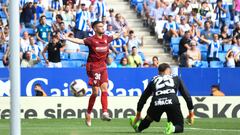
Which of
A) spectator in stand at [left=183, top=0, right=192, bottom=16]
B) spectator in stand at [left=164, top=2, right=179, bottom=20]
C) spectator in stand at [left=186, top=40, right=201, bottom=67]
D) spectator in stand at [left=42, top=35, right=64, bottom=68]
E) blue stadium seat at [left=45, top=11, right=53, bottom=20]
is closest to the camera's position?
spectator in stand at [left=42, top=35, right=64, bottom=68]

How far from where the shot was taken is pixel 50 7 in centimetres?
2712

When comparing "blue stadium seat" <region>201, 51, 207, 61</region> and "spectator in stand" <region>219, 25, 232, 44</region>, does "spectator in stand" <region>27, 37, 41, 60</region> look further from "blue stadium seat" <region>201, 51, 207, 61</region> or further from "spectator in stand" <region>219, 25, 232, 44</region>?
"spectator in stand" <region>219, 25, 232, 44</region>

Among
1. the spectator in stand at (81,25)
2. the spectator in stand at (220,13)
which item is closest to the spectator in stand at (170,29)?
the spectator in stand at (220,13)

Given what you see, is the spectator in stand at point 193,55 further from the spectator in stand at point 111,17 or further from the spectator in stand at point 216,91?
the spectator in stand at point 111,17

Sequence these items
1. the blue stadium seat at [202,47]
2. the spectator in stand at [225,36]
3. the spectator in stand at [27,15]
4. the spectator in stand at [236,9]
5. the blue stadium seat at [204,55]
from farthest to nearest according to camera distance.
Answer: the spectator in stand at [236,9] < the spectator in stand at [225,36] < the blue stadium seat at [202,47] < the blue stadium seat at [204,55] < the spectator in stand at [27,15]

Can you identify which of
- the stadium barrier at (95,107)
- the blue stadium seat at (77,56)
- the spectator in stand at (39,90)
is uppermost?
the blue stadium seat at (77,56)

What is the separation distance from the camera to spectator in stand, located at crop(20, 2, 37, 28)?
26031 mm

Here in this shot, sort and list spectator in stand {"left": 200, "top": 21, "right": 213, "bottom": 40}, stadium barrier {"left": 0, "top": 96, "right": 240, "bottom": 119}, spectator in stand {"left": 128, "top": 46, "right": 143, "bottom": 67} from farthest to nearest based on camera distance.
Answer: spectator in stand {"left": 200, "top": 21, "right": 213, "bottom": 40}, spectator in stand {"left": 128, "top": 46, "right": 143, "bottom": 67}, stadium barrier {"left": 0, "top": 96, "right": 240, "bottom": 119}

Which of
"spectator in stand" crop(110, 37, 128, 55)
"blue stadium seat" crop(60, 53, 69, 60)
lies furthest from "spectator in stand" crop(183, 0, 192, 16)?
"blue stadium seat" crop(60, 53, 69, 60)

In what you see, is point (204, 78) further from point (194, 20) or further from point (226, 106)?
point (194, 20)

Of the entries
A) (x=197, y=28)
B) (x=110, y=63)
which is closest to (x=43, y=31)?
(x=110, y=63)

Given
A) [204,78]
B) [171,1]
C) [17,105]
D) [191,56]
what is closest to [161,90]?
[17,105]

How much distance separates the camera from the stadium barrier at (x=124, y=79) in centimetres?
2317

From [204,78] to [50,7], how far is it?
6.15 metres
